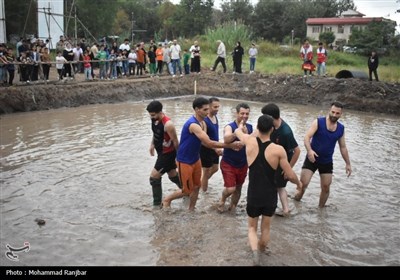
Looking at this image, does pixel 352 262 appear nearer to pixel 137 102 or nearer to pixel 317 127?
pixel 317 127

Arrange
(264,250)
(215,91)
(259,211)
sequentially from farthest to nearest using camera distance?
(215,91) < (264,250) < (259,211)

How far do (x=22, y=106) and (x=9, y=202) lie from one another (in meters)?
9.77

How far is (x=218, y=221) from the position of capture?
21.2 feet

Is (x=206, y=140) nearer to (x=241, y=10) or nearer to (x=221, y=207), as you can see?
(x=221, y=207)

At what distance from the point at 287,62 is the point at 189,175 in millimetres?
22701

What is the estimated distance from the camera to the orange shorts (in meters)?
6.15

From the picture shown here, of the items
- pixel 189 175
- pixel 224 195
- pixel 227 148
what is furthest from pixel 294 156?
pixel 189 175

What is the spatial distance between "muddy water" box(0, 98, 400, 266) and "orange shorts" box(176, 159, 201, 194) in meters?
0.58

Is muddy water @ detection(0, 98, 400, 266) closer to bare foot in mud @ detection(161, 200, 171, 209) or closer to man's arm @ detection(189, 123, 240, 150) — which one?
bare foot in mud @ detection(161, 200, 171, 209)

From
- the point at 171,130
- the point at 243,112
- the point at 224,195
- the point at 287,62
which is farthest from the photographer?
the point at 287,62

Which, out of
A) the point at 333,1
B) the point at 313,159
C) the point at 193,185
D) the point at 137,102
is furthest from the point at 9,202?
the point at 333,1

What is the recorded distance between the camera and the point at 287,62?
2728 cm

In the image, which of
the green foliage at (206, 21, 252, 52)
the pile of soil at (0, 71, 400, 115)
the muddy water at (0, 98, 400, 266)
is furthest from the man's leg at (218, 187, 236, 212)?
the green foliage at (206, 21, 252, 52)

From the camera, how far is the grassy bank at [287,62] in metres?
23.7
